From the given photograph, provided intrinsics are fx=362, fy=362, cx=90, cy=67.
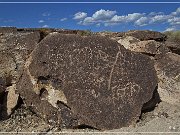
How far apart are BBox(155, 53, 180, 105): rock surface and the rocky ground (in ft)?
0.96

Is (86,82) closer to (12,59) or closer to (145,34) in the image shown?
(12,59)

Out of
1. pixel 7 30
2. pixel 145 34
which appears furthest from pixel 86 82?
pixel 145 34

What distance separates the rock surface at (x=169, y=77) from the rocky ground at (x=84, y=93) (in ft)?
0.96

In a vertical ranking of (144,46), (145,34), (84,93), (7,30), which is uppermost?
(7,30)

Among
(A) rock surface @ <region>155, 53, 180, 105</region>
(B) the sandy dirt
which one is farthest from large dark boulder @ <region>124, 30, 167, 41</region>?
(B) the sandy dirt

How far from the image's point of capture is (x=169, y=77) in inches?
327

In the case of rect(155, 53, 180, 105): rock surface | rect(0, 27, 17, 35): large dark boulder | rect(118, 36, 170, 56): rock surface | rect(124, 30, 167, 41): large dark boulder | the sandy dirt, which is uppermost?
rect(0, 27, 17, 35): large dark boulder

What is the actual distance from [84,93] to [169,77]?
2.83 meters

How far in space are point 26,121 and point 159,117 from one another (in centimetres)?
236

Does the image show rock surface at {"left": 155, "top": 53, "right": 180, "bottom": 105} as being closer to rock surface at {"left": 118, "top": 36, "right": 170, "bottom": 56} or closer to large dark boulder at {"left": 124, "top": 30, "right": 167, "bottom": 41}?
rock surface at {"left": 118, "top": 36, "right": 170, "bottom": 56}

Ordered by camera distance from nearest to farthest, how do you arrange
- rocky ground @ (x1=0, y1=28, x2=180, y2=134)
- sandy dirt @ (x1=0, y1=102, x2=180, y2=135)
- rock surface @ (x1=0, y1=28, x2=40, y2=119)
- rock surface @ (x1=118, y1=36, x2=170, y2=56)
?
sandy dirt @ (x1=0, y1=102, x2=180, y2=135)
rocky ground @ (x1=0, y1=28, x2=180, y2=134)
rock surface @ (x1=0, y1=28, x2=40, y2=119)
rock surface @ (x1=118, y1=36, x2=170, y2=56)

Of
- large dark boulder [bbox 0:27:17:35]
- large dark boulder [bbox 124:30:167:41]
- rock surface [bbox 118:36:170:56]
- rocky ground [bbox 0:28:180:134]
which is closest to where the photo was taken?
rocky ground [bbox 0:28:180:134]

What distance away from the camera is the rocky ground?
19.8ft

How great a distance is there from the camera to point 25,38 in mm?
7773
